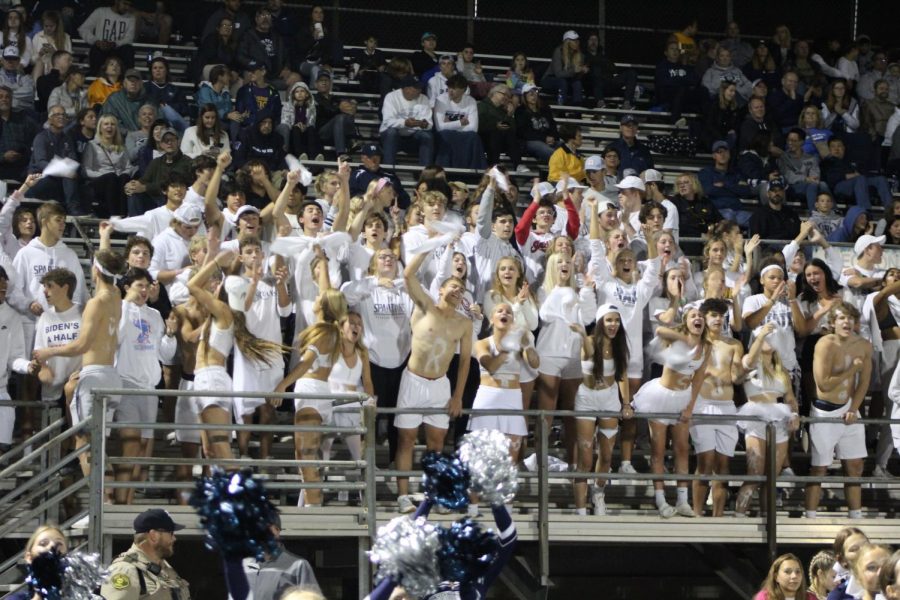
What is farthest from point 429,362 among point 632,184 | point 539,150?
point 539,150

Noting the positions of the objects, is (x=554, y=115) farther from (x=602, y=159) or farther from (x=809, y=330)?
(x=809, y=330)

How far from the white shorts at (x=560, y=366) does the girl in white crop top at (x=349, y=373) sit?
1.39m

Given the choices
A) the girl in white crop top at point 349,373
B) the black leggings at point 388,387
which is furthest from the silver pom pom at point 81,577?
the black leggings at point 388,387

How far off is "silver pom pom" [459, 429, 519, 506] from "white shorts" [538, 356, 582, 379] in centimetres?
556

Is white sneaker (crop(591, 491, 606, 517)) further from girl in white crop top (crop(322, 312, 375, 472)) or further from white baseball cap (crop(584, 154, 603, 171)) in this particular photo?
white baseball cap (crop(584, 154, 603, 171))

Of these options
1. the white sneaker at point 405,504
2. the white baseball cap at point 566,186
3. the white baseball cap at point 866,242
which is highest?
the white baseball cap at point 566,186

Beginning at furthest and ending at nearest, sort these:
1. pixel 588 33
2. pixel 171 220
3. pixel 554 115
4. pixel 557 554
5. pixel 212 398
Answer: pixel 588 33
pixel 554 115
pixel 557 554
pixel 171 220
pixel 212 398

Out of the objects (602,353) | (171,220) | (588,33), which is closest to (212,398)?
(171,220)

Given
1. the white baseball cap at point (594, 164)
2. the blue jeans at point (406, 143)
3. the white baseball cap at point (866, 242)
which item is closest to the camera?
the white baseball cap at point (866, 242)

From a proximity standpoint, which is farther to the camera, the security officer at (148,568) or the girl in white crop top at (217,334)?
the girl in white crop top at (217,334)

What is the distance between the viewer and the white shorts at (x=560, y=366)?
10.8 m

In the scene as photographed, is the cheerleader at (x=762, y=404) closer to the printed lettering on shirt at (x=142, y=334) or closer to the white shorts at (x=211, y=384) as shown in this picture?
the white shorts at (x=211, y=384)

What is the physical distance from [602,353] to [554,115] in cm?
689

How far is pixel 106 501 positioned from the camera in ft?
31.7
